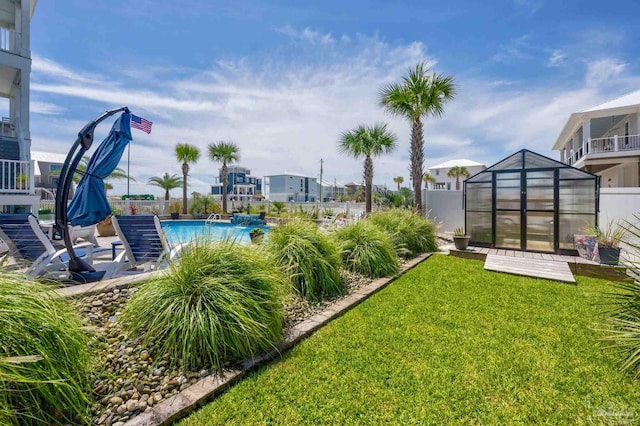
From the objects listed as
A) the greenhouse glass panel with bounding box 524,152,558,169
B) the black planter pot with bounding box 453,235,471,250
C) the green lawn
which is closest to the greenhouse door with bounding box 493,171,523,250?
the greenhouse glass panel with bounding box 524,152,558,169

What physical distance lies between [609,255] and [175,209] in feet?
71.6

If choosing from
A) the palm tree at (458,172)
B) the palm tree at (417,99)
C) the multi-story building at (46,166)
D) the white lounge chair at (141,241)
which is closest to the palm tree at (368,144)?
the palm tree at (417,99)

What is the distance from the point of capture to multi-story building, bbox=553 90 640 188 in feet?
54.7

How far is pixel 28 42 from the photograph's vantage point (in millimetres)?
10141

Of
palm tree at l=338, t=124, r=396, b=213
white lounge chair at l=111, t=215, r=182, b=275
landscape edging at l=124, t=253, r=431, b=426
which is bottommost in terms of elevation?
landscape edging at l=124, t=253, r=431, b=426

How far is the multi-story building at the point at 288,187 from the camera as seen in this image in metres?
52.1

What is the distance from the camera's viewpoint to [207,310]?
2.68 m

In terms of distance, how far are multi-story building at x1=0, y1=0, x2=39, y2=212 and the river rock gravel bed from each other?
810 cm

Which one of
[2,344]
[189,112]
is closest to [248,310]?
[2,344]

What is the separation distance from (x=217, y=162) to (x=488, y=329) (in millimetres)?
24013

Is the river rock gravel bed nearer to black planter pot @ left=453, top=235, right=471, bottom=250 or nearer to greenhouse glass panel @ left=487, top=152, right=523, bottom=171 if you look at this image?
black planter pot @ left=453, top=235, right=471, bottom=250

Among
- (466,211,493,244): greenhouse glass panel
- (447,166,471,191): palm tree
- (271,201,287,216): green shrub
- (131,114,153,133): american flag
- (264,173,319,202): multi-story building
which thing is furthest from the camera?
(264,173,319,202): multi-story building

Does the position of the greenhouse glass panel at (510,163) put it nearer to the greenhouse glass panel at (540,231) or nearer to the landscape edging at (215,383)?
the greenhouse glass panel at (540,231)

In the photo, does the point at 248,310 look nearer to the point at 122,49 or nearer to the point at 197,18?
the point at 197,18
